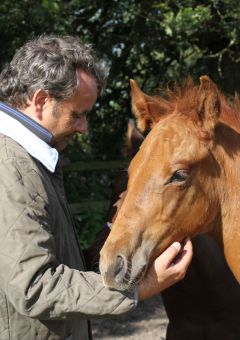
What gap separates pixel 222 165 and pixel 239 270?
490 millimetres

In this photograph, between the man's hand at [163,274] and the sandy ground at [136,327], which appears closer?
the man's hand at [163,274]

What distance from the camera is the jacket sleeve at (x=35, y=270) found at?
1.54 meters

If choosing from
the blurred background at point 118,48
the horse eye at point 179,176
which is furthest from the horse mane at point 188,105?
the blurred background at point 118,48

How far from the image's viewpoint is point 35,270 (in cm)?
155

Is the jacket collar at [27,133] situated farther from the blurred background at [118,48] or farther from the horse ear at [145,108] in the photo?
the blurred background at [118,48]

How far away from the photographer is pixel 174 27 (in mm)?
5730

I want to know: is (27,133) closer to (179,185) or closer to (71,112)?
(71,112)

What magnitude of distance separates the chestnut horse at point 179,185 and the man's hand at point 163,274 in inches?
2.1

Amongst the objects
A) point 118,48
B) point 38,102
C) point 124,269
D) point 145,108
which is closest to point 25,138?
point 38,102

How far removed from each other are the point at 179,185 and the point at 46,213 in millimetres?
591

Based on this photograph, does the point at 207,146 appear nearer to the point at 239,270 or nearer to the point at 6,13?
the point at 239,270

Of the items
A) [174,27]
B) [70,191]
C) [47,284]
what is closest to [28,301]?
[47,284]

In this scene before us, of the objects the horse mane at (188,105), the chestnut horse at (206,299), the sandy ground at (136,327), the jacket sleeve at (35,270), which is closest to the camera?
Answer: the jacket sleeve at (35,270)

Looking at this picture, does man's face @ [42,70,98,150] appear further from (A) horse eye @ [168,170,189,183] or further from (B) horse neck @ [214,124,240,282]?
(B) horse neck @ [214,124,240,282]
